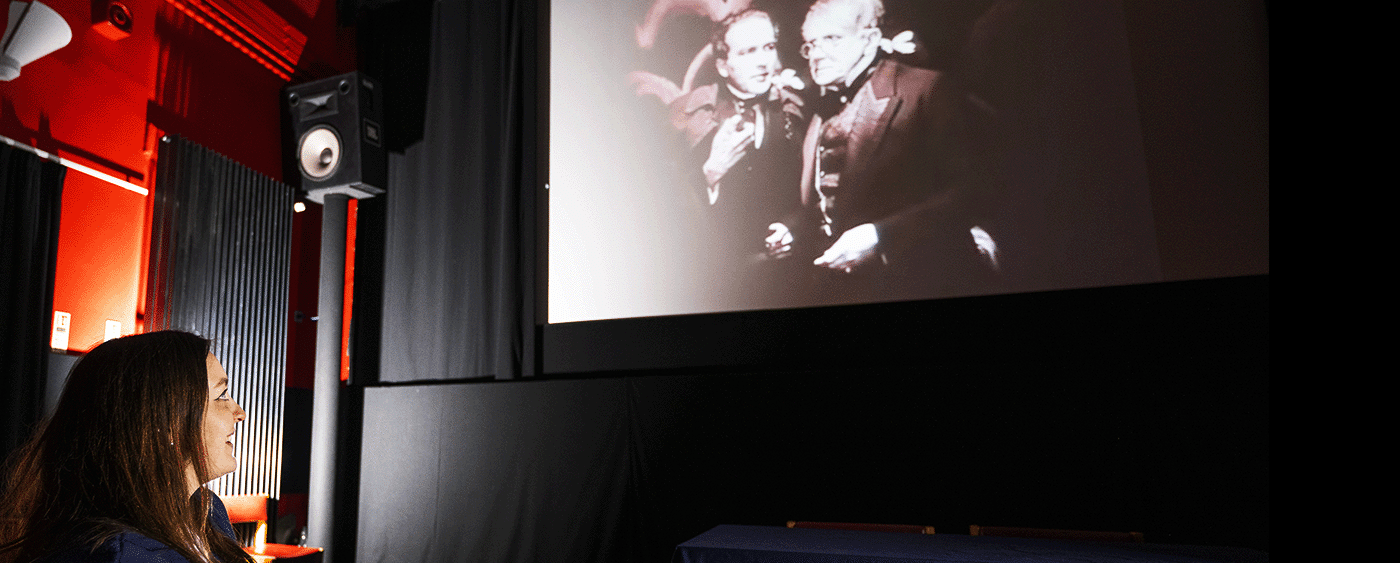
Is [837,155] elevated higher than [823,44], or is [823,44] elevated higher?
[823,44]

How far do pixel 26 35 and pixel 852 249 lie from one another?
3403 mm

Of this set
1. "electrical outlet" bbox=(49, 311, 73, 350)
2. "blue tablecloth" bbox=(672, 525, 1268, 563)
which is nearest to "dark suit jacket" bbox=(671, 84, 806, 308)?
"blue tablecloth" bbox=(672, 525, 1268, 563)

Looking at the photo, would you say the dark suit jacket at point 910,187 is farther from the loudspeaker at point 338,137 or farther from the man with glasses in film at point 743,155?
the loudspeaker at point 338,137

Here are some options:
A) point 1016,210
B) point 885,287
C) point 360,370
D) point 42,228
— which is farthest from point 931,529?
point 42,228

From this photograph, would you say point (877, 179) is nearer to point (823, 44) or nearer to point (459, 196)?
point (823, 44)

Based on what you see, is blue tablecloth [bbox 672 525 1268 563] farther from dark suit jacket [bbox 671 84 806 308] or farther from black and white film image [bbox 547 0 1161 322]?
dark suit jacket [bbox 671 84 806 308]

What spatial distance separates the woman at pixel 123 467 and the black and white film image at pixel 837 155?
2485 millimetres

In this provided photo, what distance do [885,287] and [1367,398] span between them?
113 inches

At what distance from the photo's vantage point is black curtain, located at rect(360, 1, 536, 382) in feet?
12.8

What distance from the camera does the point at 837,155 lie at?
3.33m

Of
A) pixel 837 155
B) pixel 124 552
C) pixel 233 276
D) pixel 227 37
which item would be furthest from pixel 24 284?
pixel 837 155

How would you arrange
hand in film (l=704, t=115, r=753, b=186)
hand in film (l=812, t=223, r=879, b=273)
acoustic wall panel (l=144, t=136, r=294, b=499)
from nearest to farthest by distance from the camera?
hand in film (l=812, t=223, r=879, b=273)
hand in film (l=704, t=115, r=753, b=186)
acoustic wall panel (l=144, t=136, r=294, b=499)

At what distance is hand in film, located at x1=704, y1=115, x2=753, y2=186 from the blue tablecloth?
1705mm

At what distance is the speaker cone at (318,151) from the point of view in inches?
151
